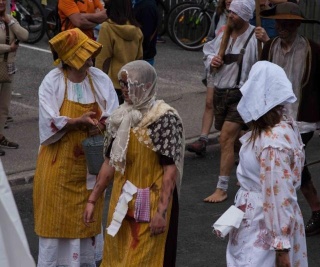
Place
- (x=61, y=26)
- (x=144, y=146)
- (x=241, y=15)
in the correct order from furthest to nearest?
(x=61, y=26), (x=241, y=15), (x=144, y=146)

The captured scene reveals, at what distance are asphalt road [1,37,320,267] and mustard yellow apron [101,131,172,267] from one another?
1.55 metres

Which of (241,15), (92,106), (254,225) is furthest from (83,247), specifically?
(241,15)

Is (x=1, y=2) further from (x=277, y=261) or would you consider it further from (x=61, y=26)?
(x=277, y=261)

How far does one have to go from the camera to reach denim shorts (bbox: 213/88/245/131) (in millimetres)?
8961

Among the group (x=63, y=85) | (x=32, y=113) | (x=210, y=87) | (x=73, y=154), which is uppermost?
(x=63, y=85)

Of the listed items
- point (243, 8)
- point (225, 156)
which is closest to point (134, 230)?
point (225, 156)

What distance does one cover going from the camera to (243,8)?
28.9 feet

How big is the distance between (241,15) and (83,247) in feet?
9.37

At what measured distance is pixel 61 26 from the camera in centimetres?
1064

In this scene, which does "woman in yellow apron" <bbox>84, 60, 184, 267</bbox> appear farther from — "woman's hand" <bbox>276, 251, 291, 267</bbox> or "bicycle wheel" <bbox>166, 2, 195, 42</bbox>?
"bicycle wheel" <bbox>166, 2, 195, 42</bbox>

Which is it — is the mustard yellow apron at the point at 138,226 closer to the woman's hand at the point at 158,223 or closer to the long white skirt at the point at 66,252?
the woman's hand at the point at 158,223

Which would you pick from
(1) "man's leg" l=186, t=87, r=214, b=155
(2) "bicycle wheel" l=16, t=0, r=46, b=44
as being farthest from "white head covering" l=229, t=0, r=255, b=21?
(2) "bicycle wheel" l=16, t=0, r=46, b=44

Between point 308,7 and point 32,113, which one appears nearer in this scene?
point 32,113

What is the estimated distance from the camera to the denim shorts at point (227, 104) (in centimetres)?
896
